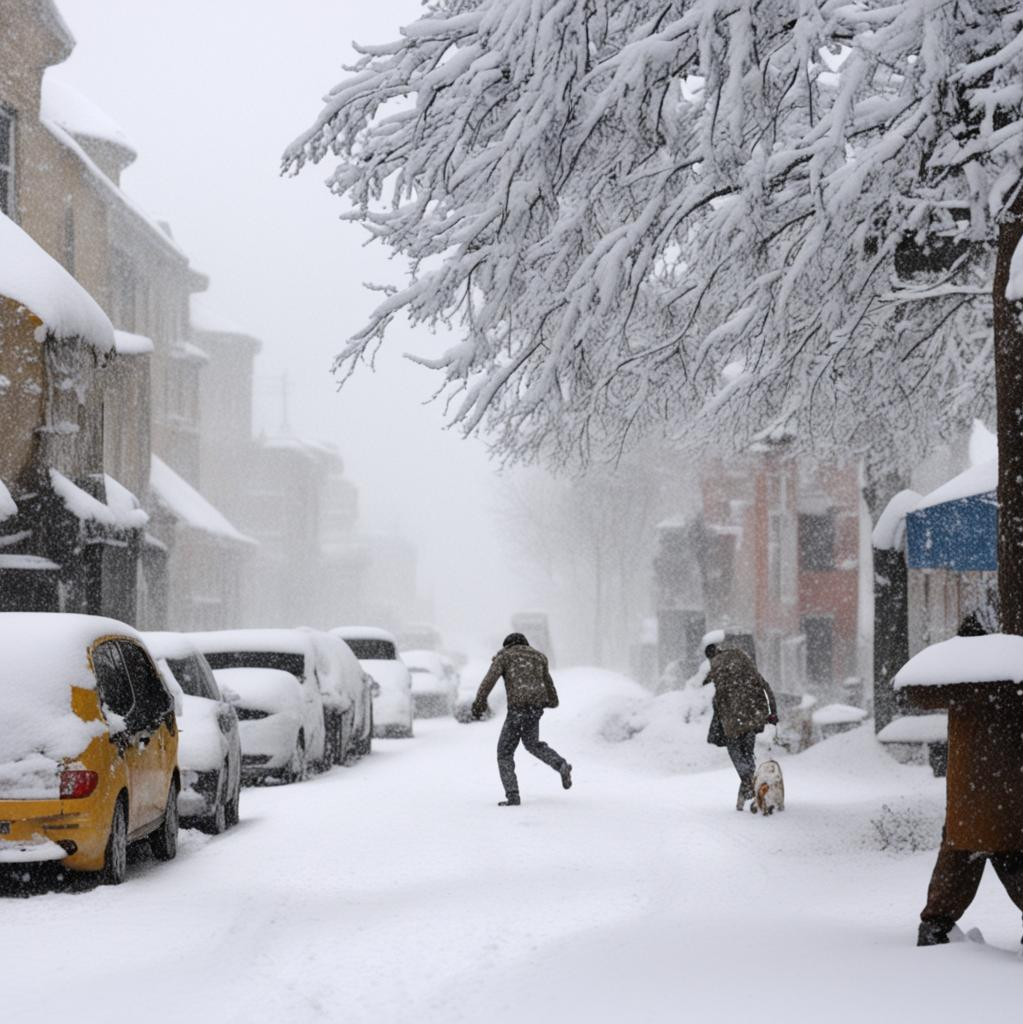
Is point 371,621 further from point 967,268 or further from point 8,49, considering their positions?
point 967,268

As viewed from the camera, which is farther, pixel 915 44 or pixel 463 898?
pixel 463 898

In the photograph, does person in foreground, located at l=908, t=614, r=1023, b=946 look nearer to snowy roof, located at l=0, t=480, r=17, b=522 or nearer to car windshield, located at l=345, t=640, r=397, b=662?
snowy roof, located at l=0, t=480, r=17, b=522

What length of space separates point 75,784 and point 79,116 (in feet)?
121

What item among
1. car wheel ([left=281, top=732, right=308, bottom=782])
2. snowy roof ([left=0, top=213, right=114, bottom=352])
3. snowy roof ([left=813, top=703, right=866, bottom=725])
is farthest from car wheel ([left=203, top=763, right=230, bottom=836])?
snowy roof ([left=813, top=703, right=866, bottom=725])

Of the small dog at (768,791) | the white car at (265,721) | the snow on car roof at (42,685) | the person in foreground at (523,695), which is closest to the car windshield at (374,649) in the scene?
the white car at (265,721)

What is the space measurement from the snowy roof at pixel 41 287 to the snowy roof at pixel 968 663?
50.6 ft

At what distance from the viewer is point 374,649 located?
31.5 metres

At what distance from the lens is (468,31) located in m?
9.88

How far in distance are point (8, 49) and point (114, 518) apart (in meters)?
8.62

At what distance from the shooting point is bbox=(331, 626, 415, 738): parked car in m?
29.8

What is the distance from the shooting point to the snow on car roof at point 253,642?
64.7 ft

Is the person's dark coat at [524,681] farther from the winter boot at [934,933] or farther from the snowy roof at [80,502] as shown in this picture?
the winter boot at [934,933]

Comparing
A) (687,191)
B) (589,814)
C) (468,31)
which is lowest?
(589,814)

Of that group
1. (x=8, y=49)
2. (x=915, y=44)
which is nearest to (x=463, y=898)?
(x=915, y=44)
